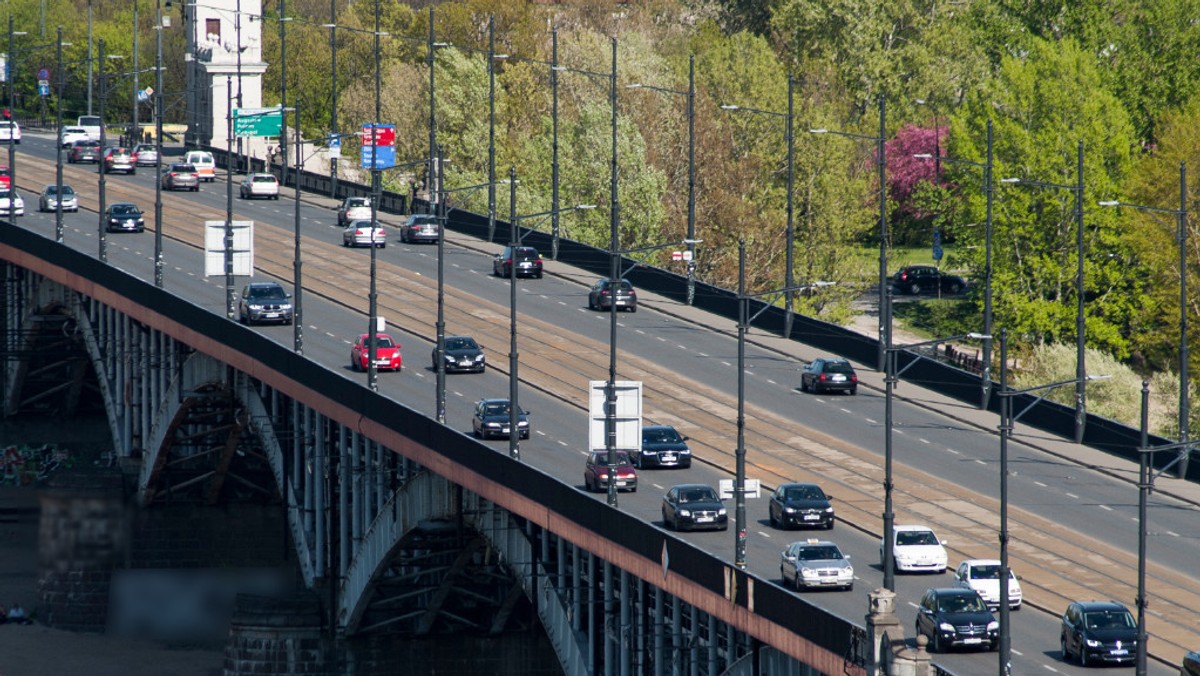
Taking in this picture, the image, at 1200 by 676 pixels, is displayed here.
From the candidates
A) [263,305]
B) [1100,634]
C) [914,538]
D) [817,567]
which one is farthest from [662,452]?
[263,305]

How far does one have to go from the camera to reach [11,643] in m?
96.4

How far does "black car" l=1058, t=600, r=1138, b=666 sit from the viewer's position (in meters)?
49.6

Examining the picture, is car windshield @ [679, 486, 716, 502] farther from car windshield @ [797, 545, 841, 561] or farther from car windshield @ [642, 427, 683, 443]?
car windshield @ [642, 427, 683, 443]

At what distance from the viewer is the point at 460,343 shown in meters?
86.2

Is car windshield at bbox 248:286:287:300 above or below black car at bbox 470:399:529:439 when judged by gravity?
above

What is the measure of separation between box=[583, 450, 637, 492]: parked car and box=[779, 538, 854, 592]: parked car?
10.3 meters

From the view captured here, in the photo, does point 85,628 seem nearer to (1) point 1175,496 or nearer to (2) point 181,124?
(1) point 1175,496

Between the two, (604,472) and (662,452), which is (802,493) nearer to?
(604,472)

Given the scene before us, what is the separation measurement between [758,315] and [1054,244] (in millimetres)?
26175

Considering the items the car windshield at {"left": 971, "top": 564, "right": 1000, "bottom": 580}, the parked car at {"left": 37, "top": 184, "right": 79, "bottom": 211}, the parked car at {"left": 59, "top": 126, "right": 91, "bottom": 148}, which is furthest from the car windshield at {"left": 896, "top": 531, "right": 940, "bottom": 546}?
the parked car at {"left": 59, "top": 126, "right": 91, "bottom": 148}

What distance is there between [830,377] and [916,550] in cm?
2661

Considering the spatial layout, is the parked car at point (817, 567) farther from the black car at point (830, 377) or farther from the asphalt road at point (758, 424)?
the black car at point (830, 377)

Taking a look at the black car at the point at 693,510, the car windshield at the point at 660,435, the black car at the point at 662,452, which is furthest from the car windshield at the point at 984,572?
the car windshield at the point at 660,435

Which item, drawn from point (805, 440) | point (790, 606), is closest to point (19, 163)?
point (805, 440)
